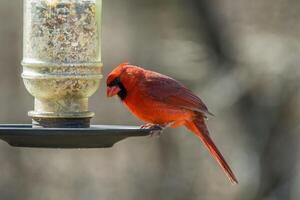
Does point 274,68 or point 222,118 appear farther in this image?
point 222,118

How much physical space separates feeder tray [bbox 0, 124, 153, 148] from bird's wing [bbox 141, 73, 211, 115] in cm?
124

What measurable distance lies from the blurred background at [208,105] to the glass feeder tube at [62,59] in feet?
16.0

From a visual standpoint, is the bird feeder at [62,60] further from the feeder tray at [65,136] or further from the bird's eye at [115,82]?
the feeder tray at [65,136]

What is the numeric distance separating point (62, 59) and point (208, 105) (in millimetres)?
5574

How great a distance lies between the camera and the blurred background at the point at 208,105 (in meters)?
11.0

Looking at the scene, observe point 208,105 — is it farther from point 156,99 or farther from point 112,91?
point 112,91

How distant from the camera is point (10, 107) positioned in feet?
44.2

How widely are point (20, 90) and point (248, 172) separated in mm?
3807

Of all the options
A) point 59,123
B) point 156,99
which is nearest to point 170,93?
point 156,99

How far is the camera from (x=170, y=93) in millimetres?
7027

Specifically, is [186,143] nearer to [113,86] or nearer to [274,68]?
[274,68]

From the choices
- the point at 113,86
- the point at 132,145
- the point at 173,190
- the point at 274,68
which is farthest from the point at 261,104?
the point at 113,86

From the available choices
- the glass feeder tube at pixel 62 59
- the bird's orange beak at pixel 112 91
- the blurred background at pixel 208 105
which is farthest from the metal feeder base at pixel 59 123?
the blurred background at pixel 208 105

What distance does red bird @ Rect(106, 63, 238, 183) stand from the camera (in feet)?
21.6
